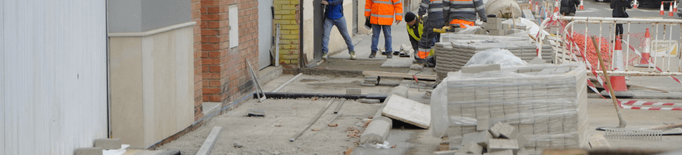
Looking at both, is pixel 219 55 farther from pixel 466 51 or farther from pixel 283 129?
pixel 466 51

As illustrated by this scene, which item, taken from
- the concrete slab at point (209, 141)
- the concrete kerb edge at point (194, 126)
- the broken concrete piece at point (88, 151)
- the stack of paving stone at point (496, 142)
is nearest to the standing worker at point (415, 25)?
the concrete kerb edge at point (194, 126)

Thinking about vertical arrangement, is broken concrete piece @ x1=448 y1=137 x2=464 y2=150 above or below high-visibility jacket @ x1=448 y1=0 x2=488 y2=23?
below

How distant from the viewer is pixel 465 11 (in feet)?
39.9

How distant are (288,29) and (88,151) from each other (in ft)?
21.1

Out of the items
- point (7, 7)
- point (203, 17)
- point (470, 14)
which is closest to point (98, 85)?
point (7, 7)

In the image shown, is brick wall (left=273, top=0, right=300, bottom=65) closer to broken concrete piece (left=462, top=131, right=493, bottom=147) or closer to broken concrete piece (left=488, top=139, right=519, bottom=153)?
broken concrete piece (left=462, top=131, right=493, bottom=147)

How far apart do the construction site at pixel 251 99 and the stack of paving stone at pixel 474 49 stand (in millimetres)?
18

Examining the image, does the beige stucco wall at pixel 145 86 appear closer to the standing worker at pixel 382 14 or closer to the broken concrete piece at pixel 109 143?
the broken concrete piece at pixel 109 143

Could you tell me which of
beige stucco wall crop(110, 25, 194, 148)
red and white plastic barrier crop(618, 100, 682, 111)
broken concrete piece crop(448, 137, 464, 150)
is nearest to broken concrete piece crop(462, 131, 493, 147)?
broken concrete piece crop(448, 137, 464, 150)

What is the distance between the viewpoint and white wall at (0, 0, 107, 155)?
4.34m

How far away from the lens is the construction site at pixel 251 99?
4789 millimetres

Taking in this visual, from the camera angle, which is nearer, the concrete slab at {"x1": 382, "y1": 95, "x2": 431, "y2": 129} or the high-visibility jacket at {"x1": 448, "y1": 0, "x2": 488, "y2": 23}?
the concrete slab at {"x1": 382, "y1": 95, "x2": 431, "y2": 129}

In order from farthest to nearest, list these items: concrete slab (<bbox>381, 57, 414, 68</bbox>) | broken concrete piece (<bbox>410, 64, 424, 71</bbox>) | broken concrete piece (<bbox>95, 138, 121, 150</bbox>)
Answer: concrete slab (<bbox>381, 57, 414, 68</bbox>)
broken concrete piece (<bbox>410, 64, 424, 71</bbox>)
broken concrete piece (<bbox>95, 138, 121, 150</bbox>)

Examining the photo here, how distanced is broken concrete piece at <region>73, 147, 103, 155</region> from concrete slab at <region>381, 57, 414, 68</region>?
7.75 meters
